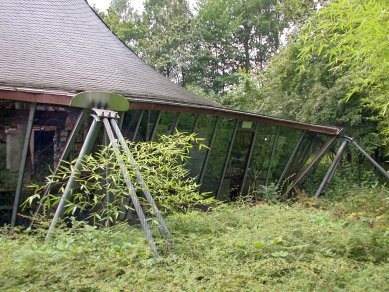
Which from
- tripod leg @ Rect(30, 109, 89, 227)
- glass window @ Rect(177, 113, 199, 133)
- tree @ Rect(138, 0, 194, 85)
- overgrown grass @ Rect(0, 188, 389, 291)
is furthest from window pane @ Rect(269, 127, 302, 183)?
tree @ Rect(138, 0, 194, 85)

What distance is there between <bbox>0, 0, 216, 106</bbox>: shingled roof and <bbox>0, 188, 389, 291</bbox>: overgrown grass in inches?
107

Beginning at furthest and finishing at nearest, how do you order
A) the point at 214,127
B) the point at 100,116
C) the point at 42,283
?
the point at 214,127 < the point at 100,116 < the point at 42,283

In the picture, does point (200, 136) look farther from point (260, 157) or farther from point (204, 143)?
point (260, 157)

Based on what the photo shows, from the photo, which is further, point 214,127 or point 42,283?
point 214,127

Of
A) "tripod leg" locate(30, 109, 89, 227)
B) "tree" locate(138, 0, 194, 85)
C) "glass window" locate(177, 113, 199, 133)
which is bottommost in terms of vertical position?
"tripod leg" locate(30, 109, 89, 227)

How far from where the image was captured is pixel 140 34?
81.0ft

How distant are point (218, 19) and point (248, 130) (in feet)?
63.1

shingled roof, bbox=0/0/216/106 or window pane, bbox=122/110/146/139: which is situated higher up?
shingled roof, bbox=0/0/216/106

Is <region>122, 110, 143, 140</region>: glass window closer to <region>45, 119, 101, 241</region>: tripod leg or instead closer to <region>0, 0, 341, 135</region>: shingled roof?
<region>0, 0, 341, 135</region>: shingled roof

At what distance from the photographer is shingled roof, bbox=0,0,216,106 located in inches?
229

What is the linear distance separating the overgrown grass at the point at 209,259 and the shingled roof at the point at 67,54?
2730 mm

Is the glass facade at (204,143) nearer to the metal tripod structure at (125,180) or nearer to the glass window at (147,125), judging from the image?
the glass window at (147,125)

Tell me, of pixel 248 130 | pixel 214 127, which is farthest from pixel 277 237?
pixel 248 130

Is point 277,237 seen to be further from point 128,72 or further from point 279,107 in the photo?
point 279,107
